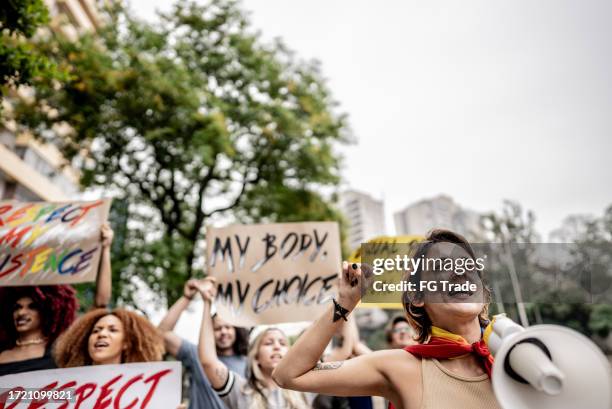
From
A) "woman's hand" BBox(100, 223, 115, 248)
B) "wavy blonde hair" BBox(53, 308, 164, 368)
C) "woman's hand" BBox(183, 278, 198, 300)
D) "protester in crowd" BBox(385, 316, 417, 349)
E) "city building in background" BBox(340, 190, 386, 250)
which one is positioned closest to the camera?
"wavy blonde hair" BBox(53, 308, 164, 368)

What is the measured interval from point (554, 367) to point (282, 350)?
7.59ft

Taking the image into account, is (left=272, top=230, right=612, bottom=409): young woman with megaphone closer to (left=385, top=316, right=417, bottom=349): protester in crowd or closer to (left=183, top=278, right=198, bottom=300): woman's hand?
(left=183, top=278, right=198, bottom=300): woman's hand

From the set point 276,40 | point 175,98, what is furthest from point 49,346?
point 276,40

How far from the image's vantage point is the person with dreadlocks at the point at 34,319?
2895 mm

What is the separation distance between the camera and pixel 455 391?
4.64 feet

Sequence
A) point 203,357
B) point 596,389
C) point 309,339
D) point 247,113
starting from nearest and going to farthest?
1. point 596,389
2. point 309,339
3. point 203,357
4. point 247,113

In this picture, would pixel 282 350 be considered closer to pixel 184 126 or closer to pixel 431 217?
pixel 184 126

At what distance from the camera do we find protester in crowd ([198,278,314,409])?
9.34 feet

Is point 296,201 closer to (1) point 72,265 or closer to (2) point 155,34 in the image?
(2) point 155,34

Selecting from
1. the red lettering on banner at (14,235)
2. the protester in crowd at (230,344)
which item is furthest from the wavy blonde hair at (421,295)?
the red lettering on banner at (14,235)

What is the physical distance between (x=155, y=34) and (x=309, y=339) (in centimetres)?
1060

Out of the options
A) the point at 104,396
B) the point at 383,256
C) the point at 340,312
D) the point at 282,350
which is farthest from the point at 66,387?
the point at 383,256

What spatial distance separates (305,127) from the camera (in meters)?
10.4

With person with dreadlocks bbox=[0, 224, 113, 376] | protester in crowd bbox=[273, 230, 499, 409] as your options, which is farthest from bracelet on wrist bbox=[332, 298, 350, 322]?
person with dreadlocks bbox=[0, 224, 113, 376]
